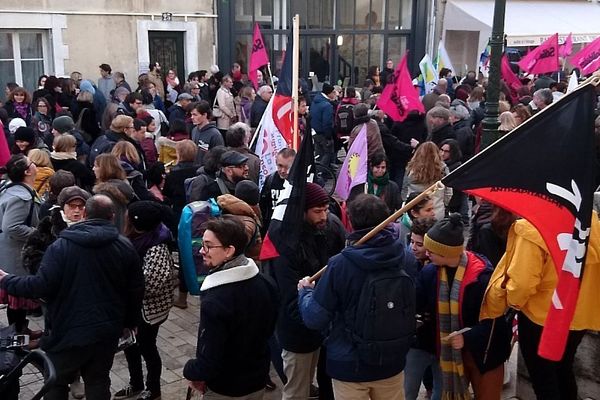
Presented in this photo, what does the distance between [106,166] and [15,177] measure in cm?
78

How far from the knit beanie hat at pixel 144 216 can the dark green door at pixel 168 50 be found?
13.0 metres

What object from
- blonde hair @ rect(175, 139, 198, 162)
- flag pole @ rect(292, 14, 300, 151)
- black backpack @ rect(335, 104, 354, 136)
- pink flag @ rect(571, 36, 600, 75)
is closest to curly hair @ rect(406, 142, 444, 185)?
flag pole @ rect(292, 14, 300, 151)

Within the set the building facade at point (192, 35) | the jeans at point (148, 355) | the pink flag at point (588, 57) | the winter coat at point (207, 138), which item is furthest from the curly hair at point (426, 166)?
the building facade at point (192, 35)

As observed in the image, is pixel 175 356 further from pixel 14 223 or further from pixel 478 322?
pixel 478 322

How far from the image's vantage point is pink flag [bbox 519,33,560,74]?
1399 centimetres

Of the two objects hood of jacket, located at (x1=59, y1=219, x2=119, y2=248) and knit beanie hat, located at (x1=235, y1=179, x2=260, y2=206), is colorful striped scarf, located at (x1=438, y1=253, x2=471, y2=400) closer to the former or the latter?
hood of jacket, located at (x1=59, y1=219, x2=119, y2=248)

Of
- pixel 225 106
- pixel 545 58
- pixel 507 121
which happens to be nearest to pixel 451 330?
pixel 507 121

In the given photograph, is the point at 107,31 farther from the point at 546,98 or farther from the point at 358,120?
the point at 546,98

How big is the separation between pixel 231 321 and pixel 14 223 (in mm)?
2723

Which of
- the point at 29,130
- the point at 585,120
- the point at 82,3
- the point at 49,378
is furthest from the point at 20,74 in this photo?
the point at 585,120

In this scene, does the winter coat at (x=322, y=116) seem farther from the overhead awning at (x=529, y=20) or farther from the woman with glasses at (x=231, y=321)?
the overhead awning at (x=529, y=20)

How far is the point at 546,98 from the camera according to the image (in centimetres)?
1039

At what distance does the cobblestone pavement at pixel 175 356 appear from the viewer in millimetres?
5176

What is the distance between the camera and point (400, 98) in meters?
10.1
